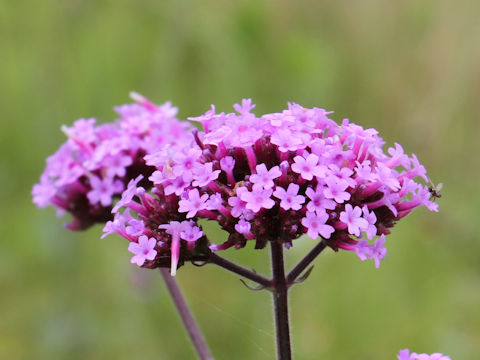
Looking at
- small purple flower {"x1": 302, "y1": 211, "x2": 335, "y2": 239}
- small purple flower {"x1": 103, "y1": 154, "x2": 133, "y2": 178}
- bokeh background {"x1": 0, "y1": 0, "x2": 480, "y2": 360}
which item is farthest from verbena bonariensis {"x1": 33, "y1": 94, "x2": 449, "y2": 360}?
bokeh background {"x1": 0, "y1": 0, "x2": 480, "y2": 360}

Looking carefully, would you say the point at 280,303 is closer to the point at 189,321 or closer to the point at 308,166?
the point at 308,166

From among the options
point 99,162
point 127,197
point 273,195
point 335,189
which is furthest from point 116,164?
point 335,189

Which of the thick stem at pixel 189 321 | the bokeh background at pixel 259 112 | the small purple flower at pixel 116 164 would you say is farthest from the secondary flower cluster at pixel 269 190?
the bokeh background at pixel 259 112

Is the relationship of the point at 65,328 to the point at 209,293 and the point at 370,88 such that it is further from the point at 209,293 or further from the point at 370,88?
the point at 370,88

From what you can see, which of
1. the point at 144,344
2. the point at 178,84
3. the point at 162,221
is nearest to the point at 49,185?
the point at 162,221

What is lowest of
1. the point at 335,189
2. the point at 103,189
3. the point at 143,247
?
the point at 143,247

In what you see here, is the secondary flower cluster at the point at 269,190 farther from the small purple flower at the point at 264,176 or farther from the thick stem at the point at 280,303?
the thick stem at the point at 280,303
